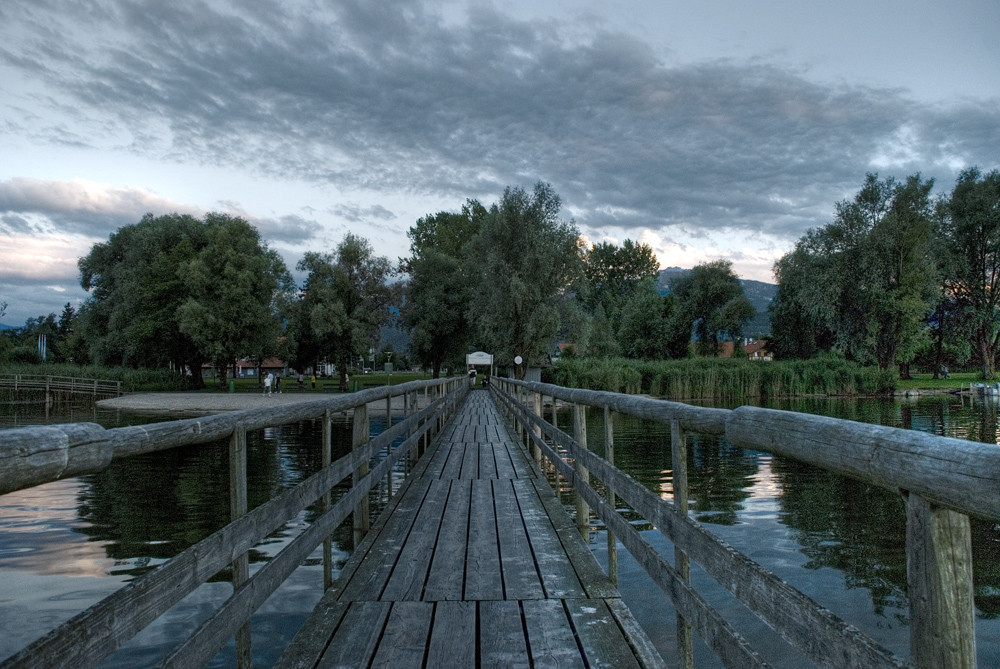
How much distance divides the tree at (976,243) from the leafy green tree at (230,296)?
4178 centimetres

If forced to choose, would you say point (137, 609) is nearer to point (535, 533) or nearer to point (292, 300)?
point (535, 533)

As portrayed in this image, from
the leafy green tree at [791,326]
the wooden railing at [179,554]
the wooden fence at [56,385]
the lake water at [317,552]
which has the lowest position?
the lake water at [317,552]

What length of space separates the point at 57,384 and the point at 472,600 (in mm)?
45106

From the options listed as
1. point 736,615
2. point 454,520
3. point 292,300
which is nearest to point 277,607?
point 454,520

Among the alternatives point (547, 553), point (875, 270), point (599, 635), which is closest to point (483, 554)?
point (547, 553)

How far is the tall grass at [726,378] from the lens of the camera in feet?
120

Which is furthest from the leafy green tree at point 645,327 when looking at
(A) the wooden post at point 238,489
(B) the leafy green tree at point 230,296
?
(A) the wooden post at point 238,489

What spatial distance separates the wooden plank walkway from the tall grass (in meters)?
30.0

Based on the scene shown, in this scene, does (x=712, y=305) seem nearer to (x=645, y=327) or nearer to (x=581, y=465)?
(x=645, y=327)

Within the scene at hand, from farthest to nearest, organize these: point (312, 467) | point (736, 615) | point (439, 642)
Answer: point (312, 467) → point (736, 615) → point (439, 642)

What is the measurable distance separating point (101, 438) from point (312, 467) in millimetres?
13062

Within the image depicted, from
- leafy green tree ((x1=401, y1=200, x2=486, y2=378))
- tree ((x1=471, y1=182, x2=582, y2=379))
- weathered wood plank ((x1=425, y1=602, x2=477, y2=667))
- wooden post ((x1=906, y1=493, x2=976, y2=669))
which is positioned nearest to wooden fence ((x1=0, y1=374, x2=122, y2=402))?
leafy green tree ((x1=401, y1=200, x2=486, y2=378))

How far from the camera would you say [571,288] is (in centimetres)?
3972

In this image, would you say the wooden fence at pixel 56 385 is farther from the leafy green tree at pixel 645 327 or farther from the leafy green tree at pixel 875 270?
the leafy green tree at pixel 875 270
